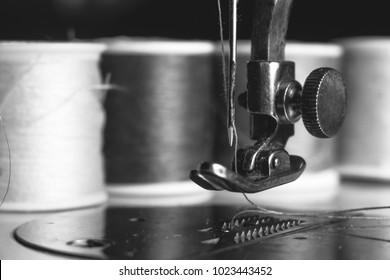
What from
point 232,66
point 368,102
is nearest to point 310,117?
point 232,66

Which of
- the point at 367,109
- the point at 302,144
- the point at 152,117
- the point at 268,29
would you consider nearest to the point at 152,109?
the point at 152,117

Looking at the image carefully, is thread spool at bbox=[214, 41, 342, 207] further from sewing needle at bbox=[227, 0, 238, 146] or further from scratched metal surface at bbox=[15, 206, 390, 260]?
sewing needle at bbox=[227, 0, 238, 146]

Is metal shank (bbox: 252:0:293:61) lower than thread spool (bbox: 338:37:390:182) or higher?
higher

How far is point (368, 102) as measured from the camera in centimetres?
190

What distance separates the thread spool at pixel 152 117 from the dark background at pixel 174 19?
319 millimetres

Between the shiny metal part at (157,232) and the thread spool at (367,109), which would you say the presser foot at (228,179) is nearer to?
the shiny metal part at (157,232)

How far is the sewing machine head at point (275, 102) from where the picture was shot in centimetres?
122

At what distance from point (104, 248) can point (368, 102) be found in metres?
→ 0.97

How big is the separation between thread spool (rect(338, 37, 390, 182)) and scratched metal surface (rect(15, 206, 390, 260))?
1.48 feet

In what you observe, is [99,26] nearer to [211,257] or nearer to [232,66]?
[232,66]

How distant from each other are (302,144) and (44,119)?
0.61 meters

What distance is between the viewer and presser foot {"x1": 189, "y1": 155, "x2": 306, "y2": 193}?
1099 mm

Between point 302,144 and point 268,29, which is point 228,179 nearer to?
point 268,29

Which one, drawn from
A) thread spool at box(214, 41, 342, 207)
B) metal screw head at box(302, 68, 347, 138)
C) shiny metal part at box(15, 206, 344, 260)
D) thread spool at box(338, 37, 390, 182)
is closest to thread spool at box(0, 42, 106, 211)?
shiny metal part at box(15, 206, 344, 260)
